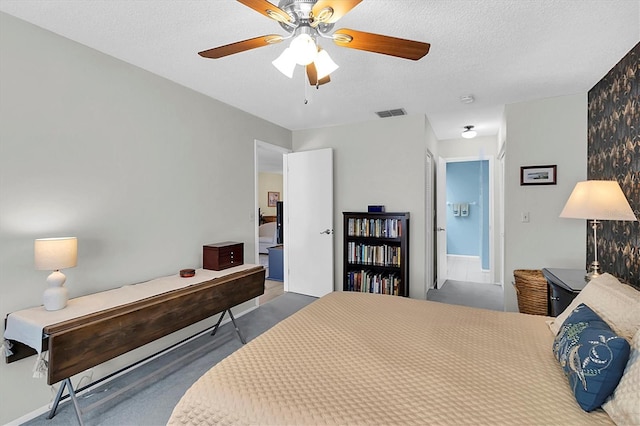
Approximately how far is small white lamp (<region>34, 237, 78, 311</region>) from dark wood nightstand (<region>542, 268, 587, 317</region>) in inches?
126

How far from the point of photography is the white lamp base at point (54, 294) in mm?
1777

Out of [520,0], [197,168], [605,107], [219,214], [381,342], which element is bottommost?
[381,342]

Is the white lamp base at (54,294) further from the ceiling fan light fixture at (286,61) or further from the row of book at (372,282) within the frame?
the row of book at (372,282)

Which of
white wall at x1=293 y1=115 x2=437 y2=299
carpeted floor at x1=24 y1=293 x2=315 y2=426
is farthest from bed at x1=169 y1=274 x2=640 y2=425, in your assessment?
white wall at x1=293 y1=115 x2=437 y2=299

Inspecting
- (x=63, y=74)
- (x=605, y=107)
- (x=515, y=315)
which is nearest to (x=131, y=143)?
(x=63, y=74)

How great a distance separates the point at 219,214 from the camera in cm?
327

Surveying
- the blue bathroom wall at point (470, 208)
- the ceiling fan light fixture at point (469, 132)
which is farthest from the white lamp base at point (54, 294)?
the blue bathroom wall at point (470, 208)

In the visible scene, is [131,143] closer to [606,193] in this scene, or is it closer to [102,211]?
[102,211]

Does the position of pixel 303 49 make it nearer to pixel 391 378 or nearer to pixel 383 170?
pixel 391 378

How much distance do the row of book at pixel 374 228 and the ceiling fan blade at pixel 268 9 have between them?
9.12 ft

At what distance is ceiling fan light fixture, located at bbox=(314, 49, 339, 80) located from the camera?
1631 mm

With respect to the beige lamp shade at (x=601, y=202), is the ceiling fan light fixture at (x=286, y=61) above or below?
above

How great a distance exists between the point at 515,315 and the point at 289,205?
3172 millimetres

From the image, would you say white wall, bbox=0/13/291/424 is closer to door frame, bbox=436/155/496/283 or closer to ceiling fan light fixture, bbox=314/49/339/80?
ceiling fan light fixture, bbox=314/49/339/80
